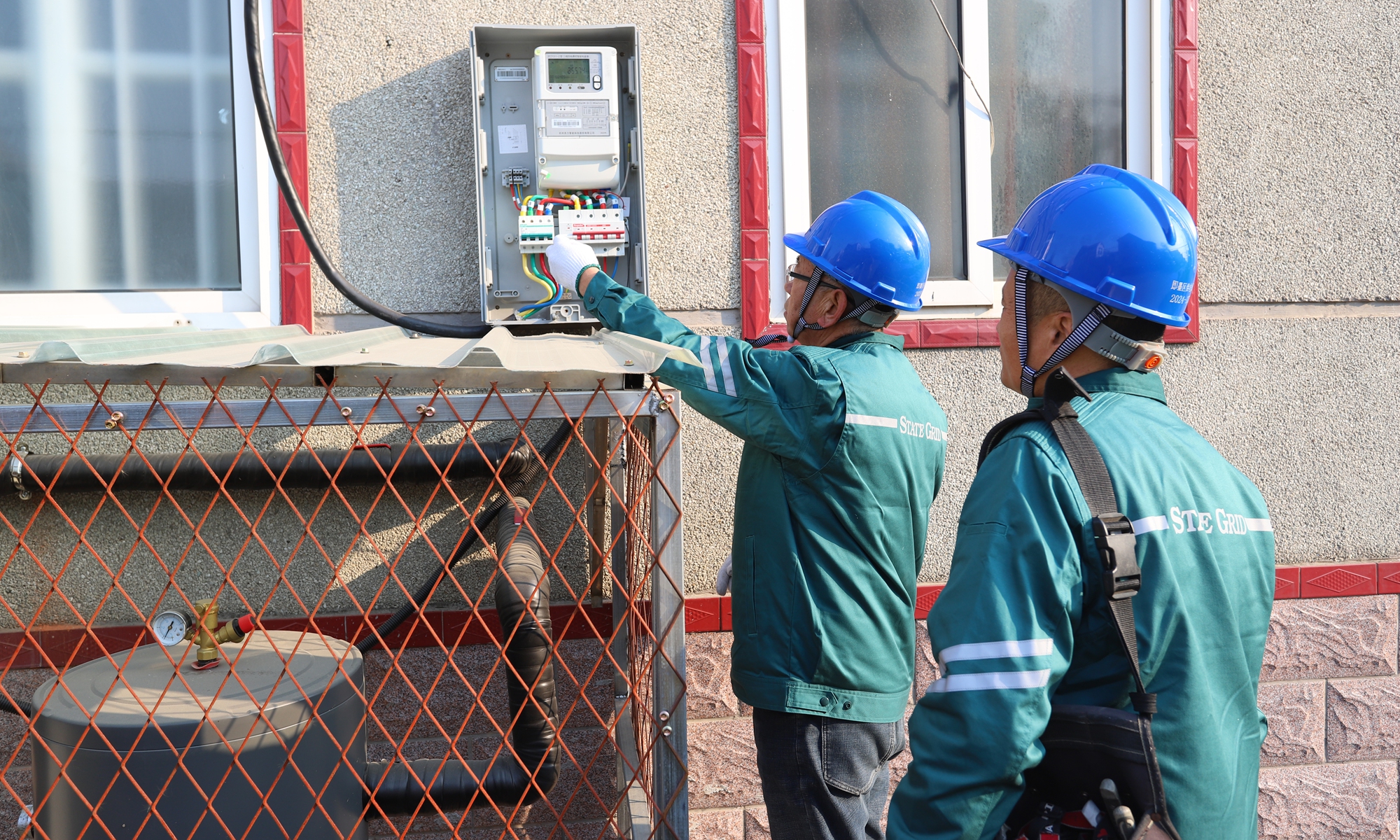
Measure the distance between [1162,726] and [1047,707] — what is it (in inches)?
6.9

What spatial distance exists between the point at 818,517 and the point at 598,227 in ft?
4.83

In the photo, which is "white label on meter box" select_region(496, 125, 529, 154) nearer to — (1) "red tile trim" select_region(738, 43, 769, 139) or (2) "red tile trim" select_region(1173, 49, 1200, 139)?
(1) "red tile trim" select_region(738, 43, 769, 139)

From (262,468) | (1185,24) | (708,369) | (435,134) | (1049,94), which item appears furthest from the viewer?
(1049,94)

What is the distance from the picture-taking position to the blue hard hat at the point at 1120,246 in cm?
145

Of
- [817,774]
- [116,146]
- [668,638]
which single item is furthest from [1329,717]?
[116,146]

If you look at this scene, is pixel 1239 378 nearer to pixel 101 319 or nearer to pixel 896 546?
pixel 896 546

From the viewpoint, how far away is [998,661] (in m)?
1.24

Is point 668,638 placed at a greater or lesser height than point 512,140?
lesser

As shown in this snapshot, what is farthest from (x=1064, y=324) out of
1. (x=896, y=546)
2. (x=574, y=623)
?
(x=574, y=623)

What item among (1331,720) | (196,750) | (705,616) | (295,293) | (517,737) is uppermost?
(295,293)

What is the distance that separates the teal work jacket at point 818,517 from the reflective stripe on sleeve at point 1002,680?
0.95m

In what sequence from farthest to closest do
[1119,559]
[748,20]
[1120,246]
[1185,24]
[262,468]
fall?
[1185,24]
[748,20]
[262,468]
[1120,246]
[1119,559]

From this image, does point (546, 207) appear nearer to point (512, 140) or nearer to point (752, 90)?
point (512, 140)

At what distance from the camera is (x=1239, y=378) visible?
3.74 metres
